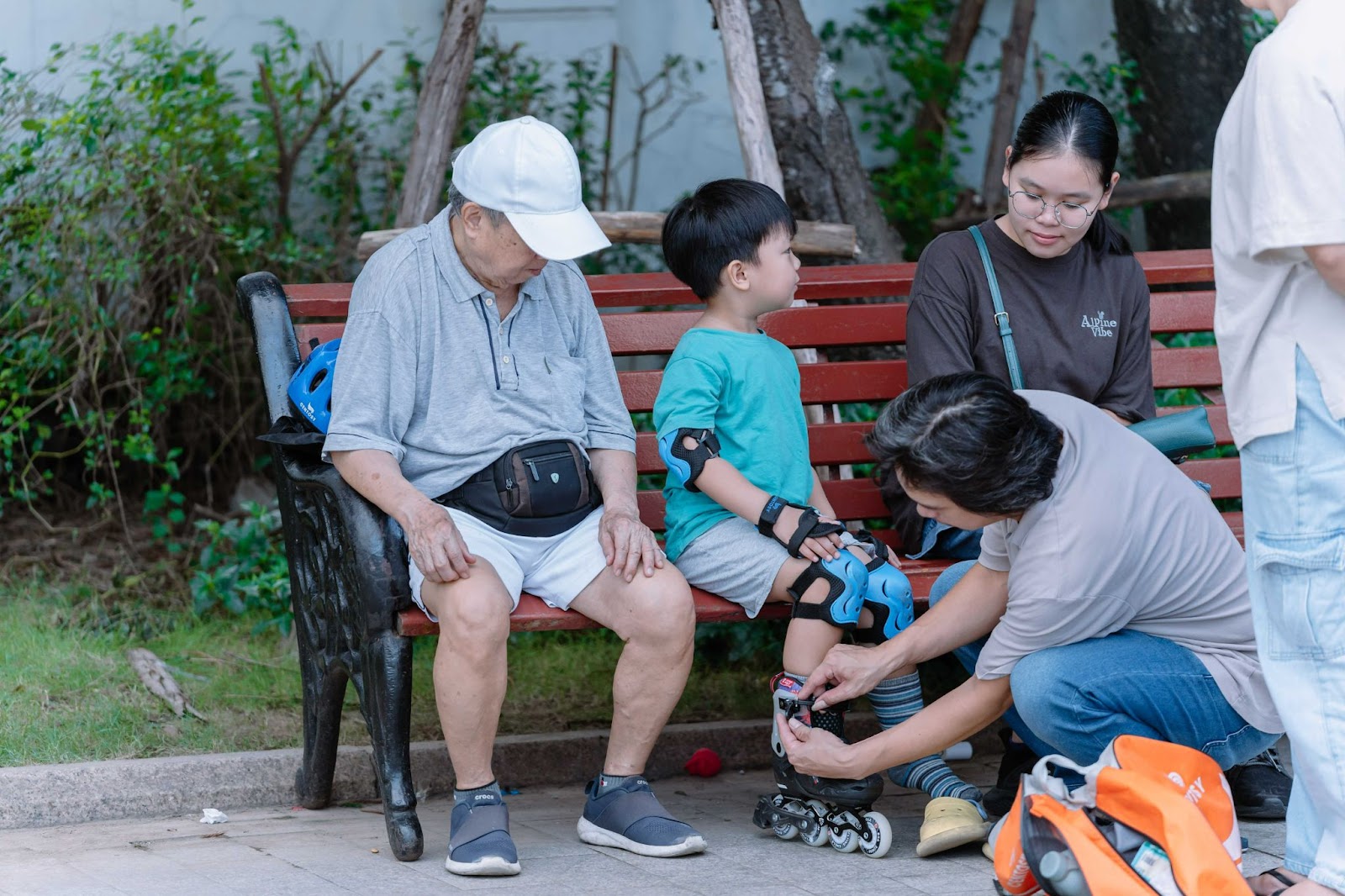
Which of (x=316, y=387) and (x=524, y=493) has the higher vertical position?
(x=316, y=387)

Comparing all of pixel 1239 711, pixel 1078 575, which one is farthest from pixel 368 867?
pixel 1239 711

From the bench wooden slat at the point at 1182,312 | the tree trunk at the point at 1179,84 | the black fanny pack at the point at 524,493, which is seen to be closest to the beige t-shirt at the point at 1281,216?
the black fanny pack at the point at 524,493

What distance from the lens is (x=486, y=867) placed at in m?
2.96

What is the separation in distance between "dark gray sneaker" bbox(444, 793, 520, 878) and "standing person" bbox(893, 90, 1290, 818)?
1.06m

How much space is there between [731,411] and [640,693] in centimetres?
64

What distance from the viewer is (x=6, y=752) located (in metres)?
3.50

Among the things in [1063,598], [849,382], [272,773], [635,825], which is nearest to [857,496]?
[849,382]

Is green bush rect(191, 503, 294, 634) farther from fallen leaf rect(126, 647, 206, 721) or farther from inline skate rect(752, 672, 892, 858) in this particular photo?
inline skate rect(752, 672, 892, 858)

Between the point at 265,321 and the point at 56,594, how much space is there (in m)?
1.70

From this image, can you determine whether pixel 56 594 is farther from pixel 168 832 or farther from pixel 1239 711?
pixel 1239 711

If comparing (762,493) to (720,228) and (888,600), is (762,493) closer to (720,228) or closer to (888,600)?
(888,600)

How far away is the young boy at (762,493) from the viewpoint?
315 cm

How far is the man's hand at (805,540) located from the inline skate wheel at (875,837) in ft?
1.77

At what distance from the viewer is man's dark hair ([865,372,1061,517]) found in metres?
2.61
